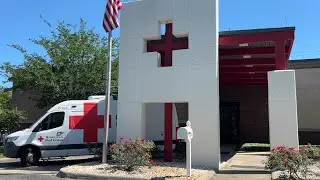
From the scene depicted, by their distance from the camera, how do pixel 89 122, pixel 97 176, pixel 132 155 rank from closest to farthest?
1. pixel 97 176
2. pixel 132 155
3. pixel 89 122

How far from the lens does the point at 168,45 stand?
15391 millimetres

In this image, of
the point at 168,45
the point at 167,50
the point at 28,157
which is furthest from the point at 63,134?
the point at 168,45

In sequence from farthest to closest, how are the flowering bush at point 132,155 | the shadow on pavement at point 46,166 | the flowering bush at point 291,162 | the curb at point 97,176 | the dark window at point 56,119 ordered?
the dark window at point 56,119, the shadow on pavement at point 46,166, the flowering bush at point 132,155, the curb at point 97,176, the flowering bush at point 291,162

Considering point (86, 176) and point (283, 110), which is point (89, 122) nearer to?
point (86, 176)

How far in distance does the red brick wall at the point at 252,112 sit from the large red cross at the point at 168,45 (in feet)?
40.8

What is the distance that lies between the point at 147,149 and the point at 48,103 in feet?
39.6

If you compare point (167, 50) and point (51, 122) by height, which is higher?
point (167, 50)

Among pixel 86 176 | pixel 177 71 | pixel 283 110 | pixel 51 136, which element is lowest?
pixel 86 176

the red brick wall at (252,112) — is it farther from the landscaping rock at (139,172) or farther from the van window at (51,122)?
the landscaping rock at (139,172)

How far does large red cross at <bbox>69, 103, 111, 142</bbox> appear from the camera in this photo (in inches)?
669

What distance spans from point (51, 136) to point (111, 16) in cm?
556

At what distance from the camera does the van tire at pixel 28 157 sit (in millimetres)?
16375

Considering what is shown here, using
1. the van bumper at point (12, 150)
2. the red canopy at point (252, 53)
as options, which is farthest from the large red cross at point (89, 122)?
the red canopy at point (252, 53)

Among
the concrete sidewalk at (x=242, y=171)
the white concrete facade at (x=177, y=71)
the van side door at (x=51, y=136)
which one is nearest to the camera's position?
the concrete sidewalk at (x=242, y=171)
